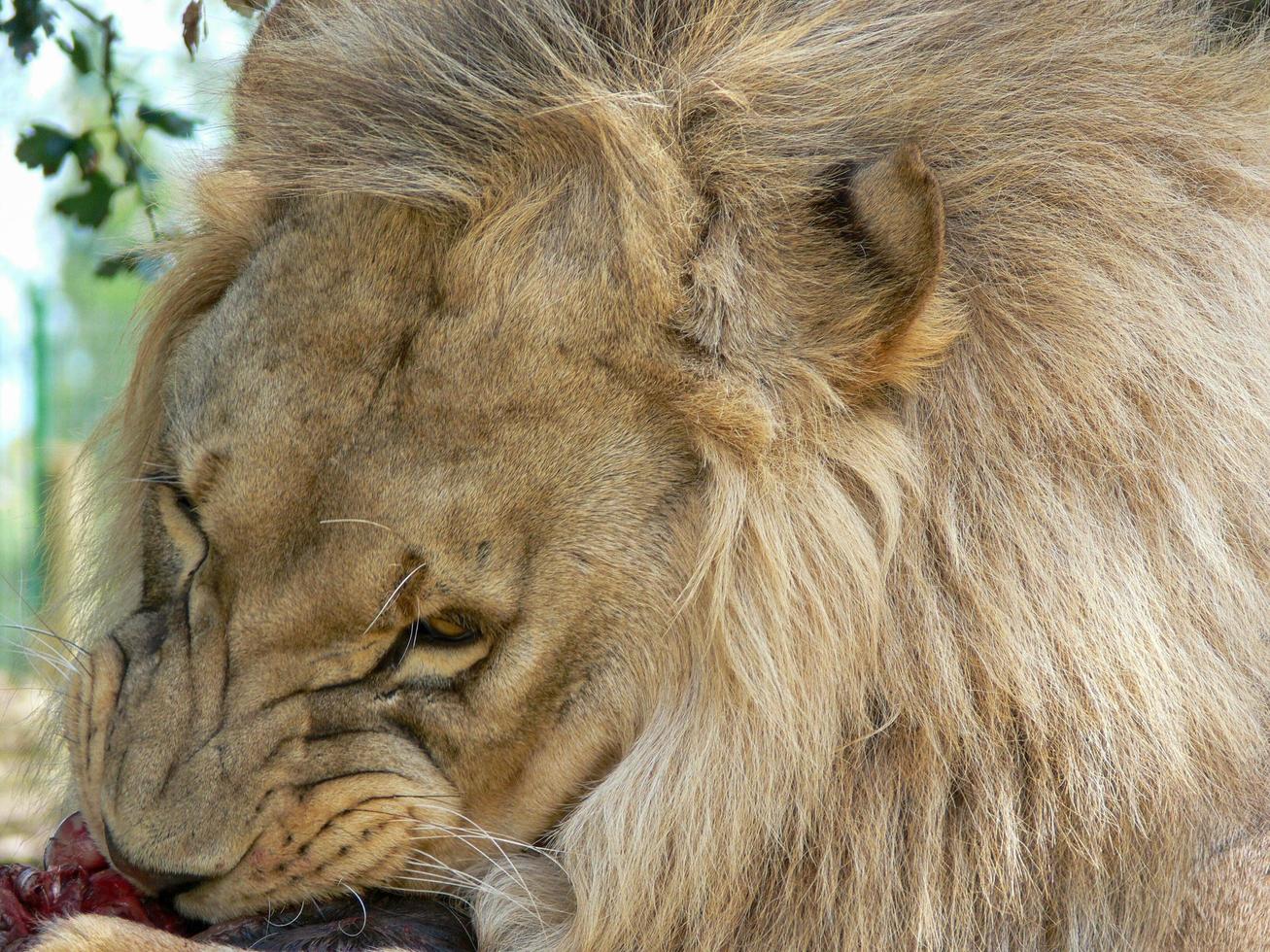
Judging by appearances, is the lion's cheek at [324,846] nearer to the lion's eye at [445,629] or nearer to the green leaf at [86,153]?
the lion's eye at [445,629]

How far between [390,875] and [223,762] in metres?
0.39

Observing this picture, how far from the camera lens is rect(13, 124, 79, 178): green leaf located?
3.81m

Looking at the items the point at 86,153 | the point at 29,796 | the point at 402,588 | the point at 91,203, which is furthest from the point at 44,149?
the point at 402,588

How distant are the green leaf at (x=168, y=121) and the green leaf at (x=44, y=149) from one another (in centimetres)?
22

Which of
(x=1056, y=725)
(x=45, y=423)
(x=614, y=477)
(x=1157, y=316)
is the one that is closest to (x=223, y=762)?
(x=614, y=477)

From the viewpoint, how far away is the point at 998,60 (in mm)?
2648

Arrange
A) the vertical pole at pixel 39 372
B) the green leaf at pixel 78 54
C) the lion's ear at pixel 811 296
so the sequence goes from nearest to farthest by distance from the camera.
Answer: the lion's ear at pixel 811 296 < the green leaf at pixel 78 54 < the vertical pole at pixel 39 372

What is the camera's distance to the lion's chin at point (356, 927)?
2.54 metres

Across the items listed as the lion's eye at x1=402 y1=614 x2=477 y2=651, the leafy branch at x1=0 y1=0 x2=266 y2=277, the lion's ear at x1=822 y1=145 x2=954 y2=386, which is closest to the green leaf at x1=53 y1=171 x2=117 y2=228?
the leafy branch at x1=0 y1=0 x2=266 y2=277

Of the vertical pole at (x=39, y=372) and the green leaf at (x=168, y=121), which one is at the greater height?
the green leaf at (x=168, y=121)

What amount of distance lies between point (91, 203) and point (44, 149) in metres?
0.25

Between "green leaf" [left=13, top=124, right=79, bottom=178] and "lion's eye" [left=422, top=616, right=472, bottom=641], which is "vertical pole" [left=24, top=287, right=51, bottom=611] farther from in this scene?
"lion's eye" [left=422, top=616, right=472, bottom=641]

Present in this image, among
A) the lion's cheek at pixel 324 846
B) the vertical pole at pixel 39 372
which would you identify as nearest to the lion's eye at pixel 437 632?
the lion's cheek at pixel 324 846

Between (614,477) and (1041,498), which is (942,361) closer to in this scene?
(1041,498)
